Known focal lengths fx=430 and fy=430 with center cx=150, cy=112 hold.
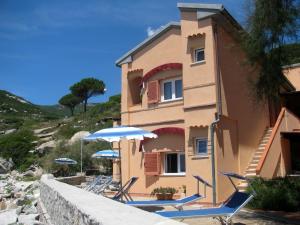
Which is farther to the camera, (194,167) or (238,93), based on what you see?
(238,93)

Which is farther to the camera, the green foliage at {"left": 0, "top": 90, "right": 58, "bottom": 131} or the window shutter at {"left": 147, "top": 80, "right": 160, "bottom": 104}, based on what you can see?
the green foliage at {"left": 0, "top": 90, "right": 58, "bottom": 131}

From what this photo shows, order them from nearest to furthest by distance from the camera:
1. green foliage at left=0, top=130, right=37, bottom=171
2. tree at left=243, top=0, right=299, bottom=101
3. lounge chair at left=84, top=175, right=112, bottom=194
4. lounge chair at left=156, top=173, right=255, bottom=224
A: lounge chair at left=156, top=173, right=255, bottom=224, tree at left=243, top=0, right=299, bottom=101, lounge chair at left=84, top=175, right=112, bottom=194, green foliage at left=0, top=130, right=37, bottom=171

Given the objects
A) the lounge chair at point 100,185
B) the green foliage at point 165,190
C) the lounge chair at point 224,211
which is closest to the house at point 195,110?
the green foliage at point 165,190

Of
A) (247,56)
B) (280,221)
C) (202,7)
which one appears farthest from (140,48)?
(280,221)

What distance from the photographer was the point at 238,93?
17.8m

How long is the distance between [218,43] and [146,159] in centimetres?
587

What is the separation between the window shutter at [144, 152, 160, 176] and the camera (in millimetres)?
18109

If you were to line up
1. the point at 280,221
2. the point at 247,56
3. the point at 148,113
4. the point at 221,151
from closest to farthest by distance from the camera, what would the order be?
the point at 280,221 → the point at 247,56 → the point at 221,151 → the point at 148,113

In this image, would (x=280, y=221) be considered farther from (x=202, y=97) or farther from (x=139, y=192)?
(x=139, y=192)

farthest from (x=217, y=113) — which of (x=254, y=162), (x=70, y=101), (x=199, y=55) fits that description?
(x=70, y=101)

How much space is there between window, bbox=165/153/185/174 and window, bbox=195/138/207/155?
1.45m

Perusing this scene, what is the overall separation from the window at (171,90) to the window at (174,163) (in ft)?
7.95

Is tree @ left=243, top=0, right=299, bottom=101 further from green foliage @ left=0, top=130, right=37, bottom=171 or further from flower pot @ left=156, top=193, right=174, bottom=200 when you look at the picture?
green foliage @ left=0, top=130, right=37, bottom=171

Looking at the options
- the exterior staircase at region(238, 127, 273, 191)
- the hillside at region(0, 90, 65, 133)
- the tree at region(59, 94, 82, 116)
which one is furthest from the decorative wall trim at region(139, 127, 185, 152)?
the tree at region(59, 94, 82, 116)
